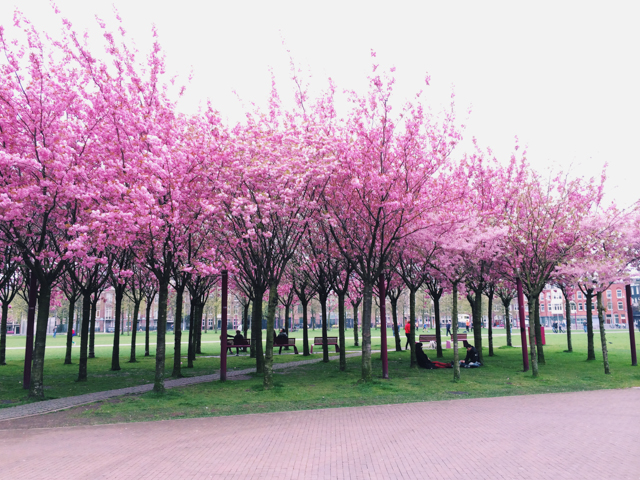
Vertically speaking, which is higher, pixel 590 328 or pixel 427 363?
pixel 590 328

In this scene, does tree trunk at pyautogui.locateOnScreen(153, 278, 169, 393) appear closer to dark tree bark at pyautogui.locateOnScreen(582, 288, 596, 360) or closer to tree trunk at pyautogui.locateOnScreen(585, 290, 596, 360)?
dark tree bark at pyautogui.locateOnScreen(582, 288, 596, 360)

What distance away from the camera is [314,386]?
571 inches

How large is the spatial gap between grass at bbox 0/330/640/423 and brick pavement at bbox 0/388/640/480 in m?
1.26

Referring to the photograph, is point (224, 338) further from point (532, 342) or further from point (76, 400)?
point (532, 342)

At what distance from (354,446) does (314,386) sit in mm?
6975

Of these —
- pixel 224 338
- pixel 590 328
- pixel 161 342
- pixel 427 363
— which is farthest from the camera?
pixel 590 328

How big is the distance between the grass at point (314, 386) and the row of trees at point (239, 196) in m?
0.97

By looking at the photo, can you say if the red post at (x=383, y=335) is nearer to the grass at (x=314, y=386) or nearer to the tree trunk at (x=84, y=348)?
the grass at (x=314, y=386)

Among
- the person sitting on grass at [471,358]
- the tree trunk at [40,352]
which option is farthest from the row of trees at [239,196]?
the person sitting on grass at [471,358]

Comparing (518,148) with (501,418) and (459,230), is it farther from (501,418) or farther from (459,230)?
(501,418)

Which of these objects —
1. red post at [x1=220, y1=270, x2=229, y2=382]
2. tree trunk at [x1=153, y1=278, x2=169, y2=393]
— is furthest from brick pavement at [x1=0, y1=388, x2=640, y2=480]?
red post at [x1=220, y1=270, x2=229, y2=382]

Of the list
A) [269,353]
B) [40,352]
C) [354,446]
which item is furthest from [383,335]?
[40,352]

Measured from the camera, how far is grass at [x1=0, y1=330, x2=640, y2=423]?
11383mm

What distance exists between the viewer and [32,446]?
803cm
